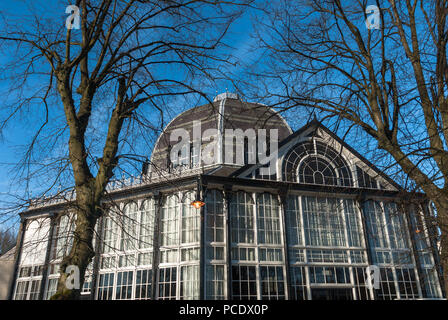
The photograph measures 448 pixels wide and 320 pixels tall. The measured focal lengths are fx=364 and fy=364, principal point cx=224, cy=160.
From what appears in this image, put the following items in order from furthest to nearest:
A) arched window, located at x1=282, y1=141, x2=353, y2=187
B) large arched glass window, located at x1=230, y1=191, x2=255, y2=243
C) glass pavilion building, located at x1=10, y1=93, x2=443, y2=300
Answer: arched window, located at x1=282, y1=141, x2=353, y2=187, large arched glass window, located at x1=230, y1=191, x2=255, y2=243, glass pavilion building, located at x1=10, y1=93, x2=443, y2=300

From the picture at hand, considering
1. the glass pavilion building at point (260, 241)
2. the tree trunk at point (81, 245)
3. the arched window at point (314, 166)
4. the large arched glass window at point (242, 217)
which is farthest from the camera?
Result: the arched window at point (314, 166)

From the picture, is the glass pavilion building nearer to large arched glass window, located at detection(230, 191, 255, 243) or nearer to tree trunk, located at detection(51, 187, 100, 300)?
large arched glass window, located at detection(230, 191, 255, 243)

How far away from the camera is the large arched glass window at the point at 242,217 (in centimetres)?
1933

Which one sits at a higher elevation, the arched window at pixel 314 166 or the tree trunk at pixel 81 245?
the arched window at pixel 314 166

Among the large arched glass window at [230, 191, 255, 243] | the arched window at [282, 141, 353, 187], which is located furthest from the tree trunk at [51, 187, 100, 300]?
the arched window at [282, 141, 353, 187]

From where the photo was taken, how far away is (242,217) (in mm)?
19734

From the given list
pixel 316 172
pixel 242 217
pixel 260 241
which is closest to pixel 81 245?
pixel 242 217

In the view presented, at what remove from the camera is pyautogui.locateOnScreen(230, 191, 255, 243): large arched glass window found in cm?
1933

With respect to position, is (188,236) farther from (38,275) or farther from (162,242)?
(38,275)

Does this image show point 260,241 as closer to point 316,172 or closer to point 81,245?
point 316,172

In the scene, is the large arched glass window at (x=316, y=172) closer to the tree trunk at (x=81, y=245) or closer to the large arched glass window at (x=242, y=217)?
the large arched glass window at (x=242, y=217)

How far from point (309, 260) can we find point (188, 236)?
6.69 m

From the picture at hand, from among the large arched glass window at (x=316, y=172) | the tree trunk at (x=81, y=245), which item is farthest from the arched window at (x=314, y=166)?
the tree trunk at (x=81, y=245)
